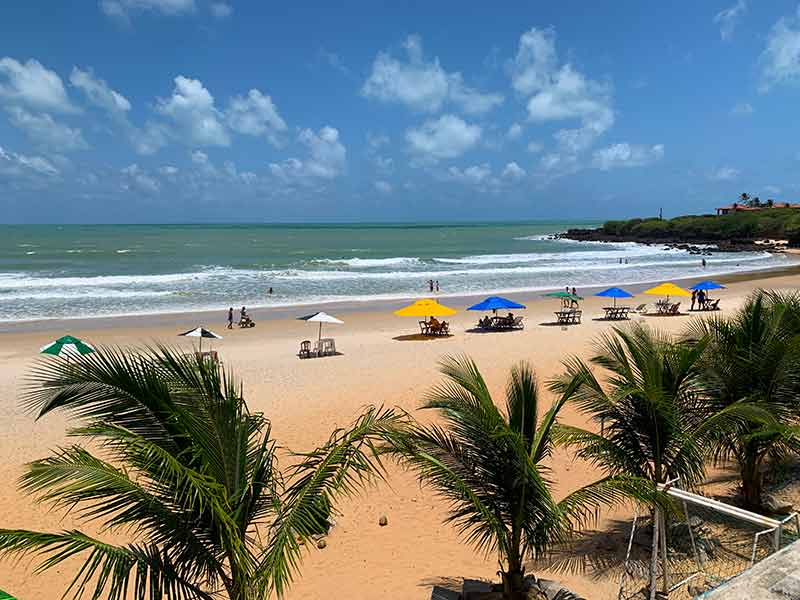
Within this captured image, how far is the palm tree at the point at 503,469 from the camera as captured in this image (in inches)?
181

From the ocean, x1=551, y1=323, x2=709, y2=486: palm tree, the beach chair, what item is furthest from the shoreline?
x1=551, y1=323, x2=709, y2=486: palm tree

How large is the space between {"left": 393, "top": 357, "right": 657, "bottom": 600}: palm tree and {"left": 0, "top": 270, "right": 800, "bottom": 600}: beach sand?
1.84m

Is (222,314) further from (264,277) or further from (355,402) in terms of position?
(264,277)

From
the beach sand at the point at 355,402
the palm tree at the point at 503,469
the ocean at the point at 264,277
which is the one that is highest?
the palm tree at the point at 503,469

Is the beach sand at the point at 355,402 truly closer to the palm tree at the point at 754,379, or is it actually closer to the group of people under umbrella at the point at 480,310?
the group of people under umbrella at the point at 480,310

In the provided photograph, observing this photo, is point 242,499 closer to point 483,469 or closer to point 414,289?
point 483,469

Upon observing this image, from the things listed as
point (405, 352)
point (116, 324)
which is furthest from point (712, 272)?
point (116, 324)

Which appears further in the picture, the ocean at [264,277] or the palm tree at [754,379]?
the ocean at [264,277]

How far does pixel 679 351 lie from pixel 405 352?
11.6 metres

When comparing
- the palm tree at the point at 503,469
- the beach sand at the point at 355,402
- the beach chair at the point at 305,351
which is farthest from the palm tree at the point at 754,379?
the beach chair at the point at 305,351

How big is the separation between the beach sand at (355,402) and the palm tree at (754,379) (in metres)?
1.79

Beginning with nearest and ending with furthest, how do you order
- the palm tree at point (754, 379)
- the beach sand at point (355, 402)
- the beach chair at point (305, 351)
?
the palm tree at point (754, 379) < the beach sand at point (355, 402) < the beach chair at point (305, 351)

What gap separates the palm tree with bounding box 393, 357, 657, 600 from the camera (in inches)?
181

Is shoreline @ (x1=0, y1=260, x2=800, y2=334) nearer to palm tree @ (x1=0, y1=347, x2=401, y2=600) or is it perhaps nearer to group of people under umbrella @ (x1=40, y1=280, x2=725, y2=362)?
group of people under umbrella @ (x1=40, y1=280, x2=725, y2=362)
